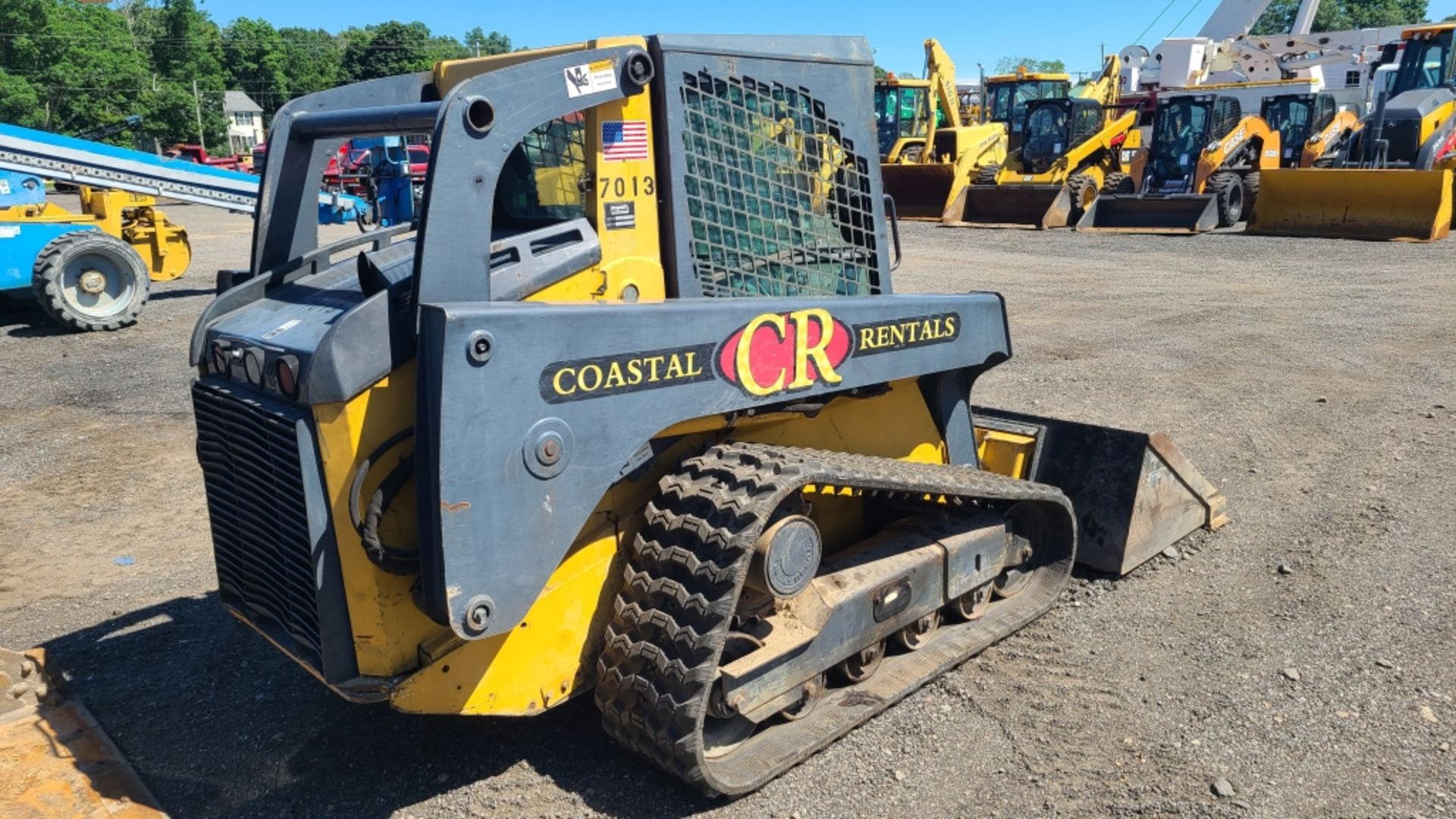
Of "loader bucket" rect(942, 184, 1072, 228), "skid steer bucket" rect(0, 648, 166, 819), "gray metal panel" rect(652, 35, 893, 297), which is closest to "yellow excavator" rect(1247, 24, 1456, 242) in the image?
"loader bucket" rect(942, 184, 1072, 228)

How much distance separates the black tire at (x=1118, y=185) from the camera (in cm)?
2127

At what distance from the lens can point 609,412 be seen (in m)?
2.98

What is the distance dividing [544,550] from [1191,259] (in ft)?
47.0

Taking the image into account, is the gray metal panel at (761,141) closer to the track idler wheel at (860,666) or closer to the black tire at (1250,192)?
the track idler wheel at (860,666)

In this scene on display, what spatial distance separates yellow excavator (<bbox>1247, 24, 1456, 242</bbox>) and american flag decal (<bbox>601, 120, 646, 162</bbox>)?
15975mm

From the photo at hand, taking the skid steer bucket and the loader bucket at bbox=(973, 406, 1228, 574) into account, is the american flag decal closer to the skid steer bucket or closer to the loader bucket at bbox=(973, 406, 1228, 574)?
the skid steer bucket

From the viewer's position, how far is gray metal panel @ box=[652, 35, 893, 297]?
3293 millimetres

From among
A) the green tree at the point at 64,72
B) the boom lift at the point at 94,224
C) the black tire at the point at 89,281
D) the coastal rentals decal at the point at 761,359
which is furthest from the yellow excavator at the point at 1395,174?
the green tree at the point at 64,72

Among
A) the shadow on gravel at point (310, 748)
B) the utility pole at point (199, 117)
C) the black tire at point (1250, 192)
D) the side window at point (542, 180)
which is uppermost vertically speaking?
the utility pole at point (199, 117)

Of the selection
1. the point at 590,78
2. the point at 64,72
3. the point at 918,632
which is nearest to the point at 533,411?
the point at 590,78

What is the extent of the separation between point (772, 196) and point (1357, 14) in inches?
3548

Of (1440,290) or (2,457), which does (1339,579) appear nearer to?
(2,457)

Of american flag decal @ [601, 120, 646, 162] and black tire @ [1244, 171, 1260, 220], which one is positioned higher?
american flag decal @ [601, 120, 646, 162]

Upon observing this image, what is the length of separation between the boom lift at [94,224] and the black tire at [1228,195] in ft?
48.4
